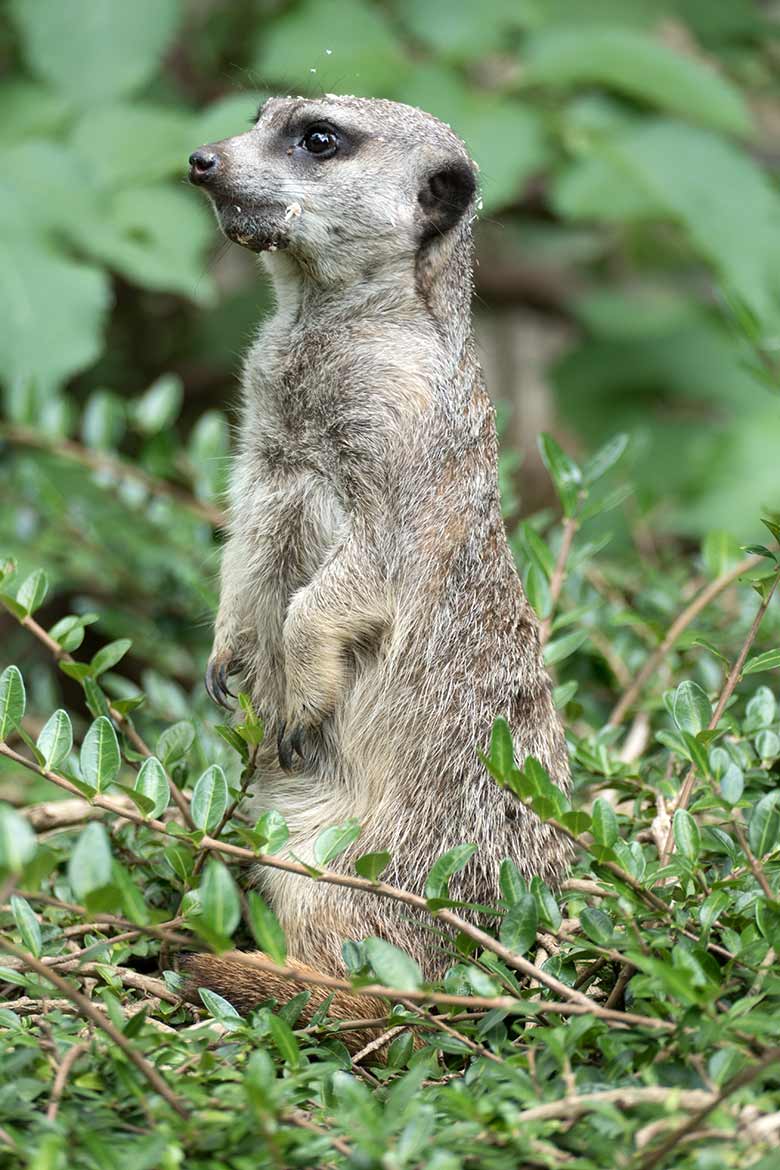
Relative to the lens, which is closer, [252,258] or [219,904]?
[219,904]

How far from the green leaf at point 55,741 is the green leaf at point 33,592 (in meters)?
0.33

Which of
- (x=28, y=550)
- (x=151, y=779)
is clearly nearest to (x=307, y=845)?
(x=151, y=779)

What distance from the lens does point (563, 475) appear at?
8.86ft

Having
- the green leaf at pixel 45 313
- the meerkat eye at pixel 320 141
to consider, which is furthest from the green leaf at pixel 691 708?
the green leaf at pixel 45 313

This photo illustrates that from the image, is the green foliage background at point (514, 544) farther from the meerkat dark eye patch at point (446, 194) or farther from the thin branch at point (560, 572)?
the meerkat dark eye patch at point (446, 194)

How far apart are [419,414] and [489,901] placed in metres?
0.76

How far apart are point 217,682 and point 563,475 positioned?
2.48 ft

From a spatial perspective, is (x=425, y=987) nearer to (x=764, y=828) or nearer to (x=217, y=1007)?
(x=217, y=1007)

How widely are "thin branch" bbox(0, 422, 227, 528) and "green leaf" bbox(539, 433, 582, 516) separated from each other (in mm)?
A: 887

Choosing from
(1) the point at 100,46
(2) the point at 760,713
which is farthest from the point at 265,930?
(1) the point at 100,46

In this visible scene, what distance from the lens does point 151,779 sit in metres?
1.84

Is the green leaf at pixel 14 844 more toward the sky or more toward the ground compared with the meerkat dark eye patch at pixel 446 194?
more toward the ground

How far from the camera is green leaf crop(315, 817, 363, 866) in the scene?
1.75 m

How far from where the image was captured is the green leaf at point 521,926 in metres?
1.72
